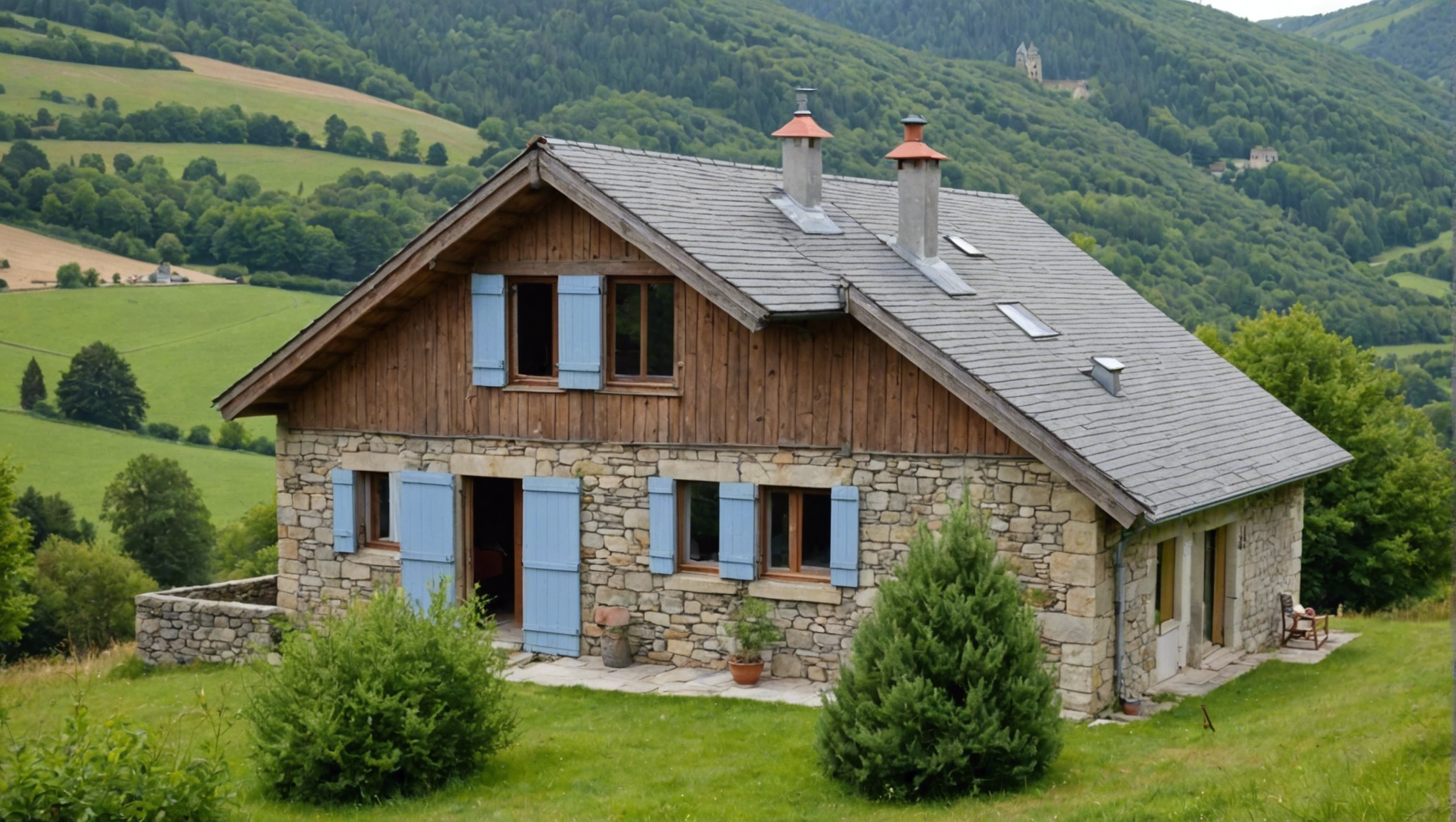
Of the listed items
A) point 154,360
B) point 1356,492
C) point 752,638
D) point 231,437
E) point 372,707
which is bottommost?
point 231,437

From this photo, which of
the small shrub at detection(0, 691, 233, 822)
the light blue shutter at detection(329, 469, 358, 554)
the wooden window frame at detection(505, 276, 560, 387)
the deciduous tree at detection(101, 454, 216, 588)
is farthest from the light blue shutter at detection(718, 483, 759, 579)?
the deciduous tree at detection(101, 454, 216, 588)

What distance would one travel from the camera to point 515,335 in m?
16.8

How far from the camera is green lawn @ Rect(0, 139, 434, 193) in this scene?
73.4m

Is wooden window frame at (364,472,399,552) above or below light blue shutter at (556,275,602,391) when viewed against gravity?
below

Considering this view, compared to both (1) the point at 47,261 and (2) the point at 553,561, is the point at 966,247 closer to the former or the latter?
Result: (2) the point at 553,561

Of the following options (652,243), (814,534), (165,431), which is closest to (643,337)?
(652,243)

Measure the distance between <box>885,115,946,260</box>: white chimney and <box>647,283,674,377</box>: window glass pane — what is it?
320 cm

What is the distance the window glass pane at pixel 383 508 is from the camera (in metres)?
18.0

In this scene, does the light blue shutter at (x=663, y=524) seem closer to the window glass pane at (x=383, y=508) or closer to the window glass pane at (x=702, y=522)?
the window glass pane at (x=702, y=522)

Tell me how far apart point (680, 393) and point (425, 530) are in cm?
361

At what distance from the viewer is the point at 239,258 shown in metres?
66.3

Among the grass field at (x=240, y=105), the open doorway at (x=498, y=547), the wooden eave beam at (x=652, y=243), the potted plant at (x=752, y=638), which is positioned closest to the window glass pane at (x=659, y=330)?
the wooden eave beam at (x=652, y=243)

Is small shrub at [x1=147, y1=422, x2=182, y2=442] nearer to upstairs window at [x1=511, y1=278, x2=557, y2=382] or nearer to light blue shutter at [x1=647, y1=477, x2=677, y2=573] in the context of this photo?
upstairs window at [x1=511, y1=278, x2=557, y2=382]

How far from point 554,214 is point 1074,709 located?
7.36m
